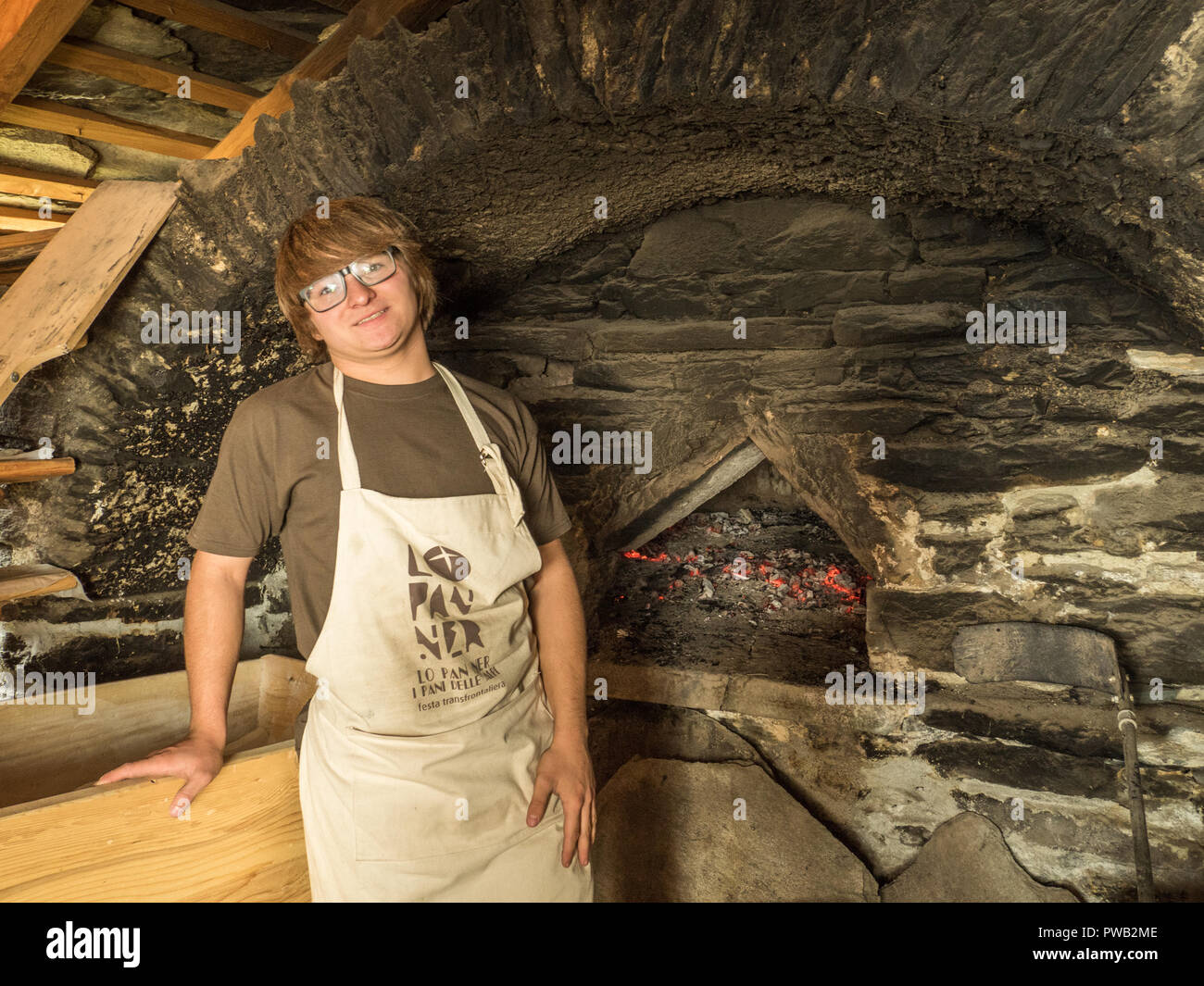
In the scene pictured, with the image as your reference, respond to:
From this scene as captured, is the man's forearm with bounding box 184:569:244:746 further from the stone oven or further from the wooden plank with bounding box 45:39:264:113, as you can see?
the wooden plank with bounding box 45:39:264:113

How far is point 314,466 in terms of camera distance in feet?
5.20

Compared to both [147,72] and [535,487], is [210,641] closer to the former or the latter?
[535,487]

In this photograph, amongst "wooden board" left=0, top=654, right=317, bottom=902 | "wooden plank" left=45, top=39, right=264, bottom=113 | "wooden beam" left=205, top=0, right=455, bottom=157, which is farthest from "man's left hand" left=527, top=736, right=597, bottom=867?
"wooden plank" left=45, top=39, right=264, bottom=113

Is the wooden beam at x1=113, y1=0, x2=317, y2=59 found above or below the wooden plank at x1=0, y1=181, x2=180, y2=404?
above

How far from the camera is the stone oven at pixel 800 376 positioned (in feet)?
5.64

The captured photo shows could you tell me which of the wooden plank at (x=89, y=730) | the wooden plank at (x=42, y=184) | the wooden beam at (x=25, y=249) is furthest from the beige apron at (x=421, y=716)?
the wooden plank at (x=42, y=184)

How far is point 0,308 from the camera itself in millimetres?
2201

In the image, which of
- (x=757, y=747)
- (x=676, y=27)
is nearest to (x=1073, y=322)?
(x=676, y=27)

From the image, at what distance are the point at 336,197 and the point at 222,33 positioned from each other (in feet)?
2.81

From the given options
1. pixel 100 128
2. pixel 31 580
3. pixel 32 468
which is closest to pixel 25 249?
pixel 100 128

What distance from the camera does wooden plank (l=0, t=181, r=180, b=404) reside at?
6.84ft

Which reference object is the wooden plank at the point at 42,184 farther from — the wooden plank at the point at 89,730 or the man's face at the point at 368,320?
→ the man's face at the point at 368,320

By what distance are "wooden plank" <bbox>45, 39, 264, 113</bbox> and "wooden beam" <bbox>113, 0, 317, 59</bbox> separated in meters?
0.22

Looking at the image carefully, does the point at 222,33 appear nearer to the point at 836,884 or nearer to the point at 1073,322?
the point at 1073,322
